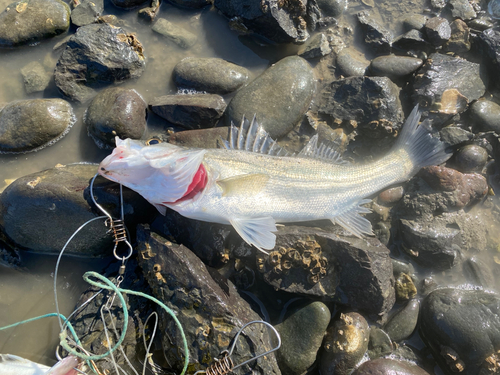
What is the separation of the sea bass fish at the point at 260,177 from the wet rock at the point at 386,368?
171 cm

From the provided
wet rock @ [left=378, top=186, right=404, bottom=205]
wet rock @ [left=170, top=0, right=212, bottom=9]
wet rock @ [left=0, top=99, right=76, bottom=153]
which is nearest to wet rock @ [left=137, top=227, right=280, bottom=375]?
wet rock @ [left=0, top=99, right=76, bottom=153]

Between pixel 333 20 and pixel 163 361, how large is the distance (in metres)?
6.60

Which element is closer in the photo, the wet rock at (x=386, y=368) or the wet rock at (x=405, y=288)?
the wet rock at (x=386, y=368)

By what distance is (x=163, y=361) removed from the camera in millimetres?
4160

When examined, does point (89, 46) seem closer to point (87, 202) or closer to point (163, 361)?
point (87, 202)

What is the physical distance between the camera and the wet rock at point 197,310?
3668mm

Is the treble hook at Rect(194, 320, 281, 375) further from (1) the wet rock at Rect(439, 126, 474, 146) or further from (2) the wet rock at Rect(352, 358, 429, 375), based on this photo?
(1) the wet rock at Rect(439, 126, 474, 146)

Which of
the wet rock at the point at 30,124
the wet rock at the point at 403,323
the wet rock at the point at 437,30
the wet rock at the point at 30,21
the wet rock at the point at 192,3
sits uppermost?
the wet rock at the point at 437,30

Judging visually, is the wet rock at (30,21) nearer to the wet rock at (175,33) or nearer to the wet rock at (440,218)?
the wet rock at (175,33)

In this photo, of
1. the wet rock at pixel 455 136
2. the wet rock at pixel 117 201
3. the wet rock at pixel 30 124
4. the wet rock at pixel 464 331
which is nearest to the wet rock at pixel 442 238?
the wet rock at pixel 464 331

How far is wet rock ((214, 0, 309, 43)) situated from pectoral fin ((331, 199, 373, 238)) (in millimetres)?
3353

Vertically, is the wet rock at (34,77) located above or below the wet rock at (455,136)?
below

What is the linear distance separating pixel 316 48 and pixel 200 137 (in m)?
2.82

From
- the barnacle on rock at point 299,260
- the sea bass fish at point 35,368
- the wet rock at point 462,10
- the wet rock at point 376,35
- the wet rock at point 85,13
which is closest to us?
the sea bass fish at point 35,368
